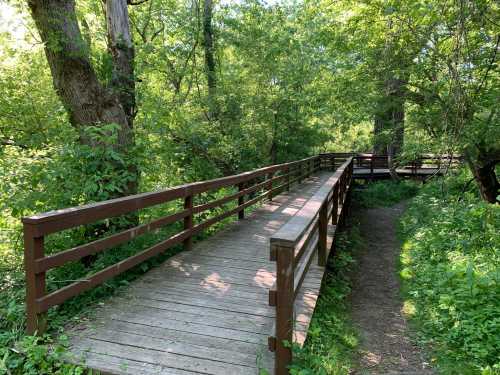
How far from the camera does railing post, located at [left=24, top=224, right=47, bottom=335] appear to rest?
2.95 meters

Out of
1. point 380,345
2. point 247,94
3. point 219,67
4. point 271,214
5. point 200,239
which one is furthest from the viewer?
point 219,67

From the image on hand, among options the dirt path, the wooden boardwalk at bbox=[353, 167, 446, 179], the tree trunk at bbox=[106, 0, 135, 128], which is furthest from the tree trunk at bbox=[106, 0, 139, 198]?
the wooden boardwalk at bbox=[353, 167, 446, 179]

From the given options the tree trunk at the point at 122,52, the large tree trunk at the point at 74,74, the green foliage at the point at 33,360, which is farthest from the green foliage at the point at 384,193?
the green foliage at the point at 33,360

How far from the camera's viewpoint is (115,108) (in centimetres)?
555

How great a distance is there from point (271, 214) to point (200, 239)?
2482 millimetres

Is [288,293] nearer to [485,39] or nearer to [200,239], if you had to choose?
[200,239]

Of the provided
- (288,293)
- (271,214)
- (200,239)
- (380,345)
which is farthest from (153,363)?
(271,214)

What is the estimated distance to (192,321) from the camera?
11.4 ft

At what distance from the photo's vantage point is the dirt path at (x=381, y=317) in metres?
3.82

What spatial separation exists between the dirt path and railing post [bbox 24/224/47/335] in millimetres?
2832

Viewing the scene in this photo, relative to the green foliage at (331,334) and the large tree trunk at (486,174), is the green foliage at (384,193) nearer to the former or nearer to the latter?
the large tree trunk at (486,174)

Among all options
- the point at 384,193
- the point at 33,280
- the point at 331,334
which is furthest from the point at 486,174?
the point at 33,280

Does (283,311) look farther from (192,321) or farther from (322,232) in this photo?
(322,232)

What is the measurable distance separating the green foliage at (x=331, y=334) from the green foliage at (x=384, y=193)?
9.88 metres
